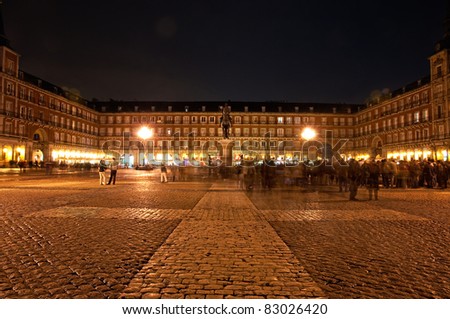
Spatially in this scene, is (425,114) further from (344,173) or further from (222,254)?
(222,254)

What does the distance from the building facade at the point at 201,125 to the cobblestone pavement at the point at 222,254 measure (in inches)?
1264

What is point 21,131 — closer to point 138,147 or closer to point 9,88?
point 9,88

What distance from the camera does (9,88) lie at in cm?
4209

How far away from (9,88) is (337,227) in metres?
48.7

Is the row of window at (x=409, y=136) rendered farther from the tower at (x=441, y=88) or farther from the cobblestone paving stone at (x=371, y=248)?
the cobblestone paving stone at (x=371, y=248)

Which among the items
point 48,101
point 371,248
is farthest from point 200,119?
point 371,248

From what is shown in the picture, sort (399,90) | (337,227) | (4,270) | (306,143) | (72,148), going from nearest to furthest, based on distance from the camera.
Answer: (4,270) < (337,227) < (399,90) < (72,148) < (306,143)

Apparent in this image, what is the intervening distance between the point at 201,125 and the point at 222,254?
68.8 metres

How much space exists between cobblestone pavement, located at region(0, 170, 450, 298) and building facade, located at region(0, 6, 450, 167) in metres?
32.1

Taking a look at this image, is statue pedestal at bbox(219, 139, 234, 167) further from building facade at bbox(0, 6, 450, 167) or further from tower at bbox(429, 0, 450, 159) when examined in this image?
tower at bbox(429, 0, 450, 159)

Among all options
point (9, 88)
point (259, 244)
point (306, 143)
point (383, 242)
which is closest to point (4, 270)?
point (259, 244)

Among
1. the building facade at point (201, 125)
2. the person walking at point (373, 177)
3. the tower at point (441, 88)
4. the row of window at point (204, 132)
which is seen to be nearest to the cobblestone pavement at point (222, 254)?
the person walking at point (373, 177)

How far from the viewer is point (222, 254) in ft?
14.8

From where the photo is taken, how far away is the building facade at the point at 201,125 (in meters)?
42.2
